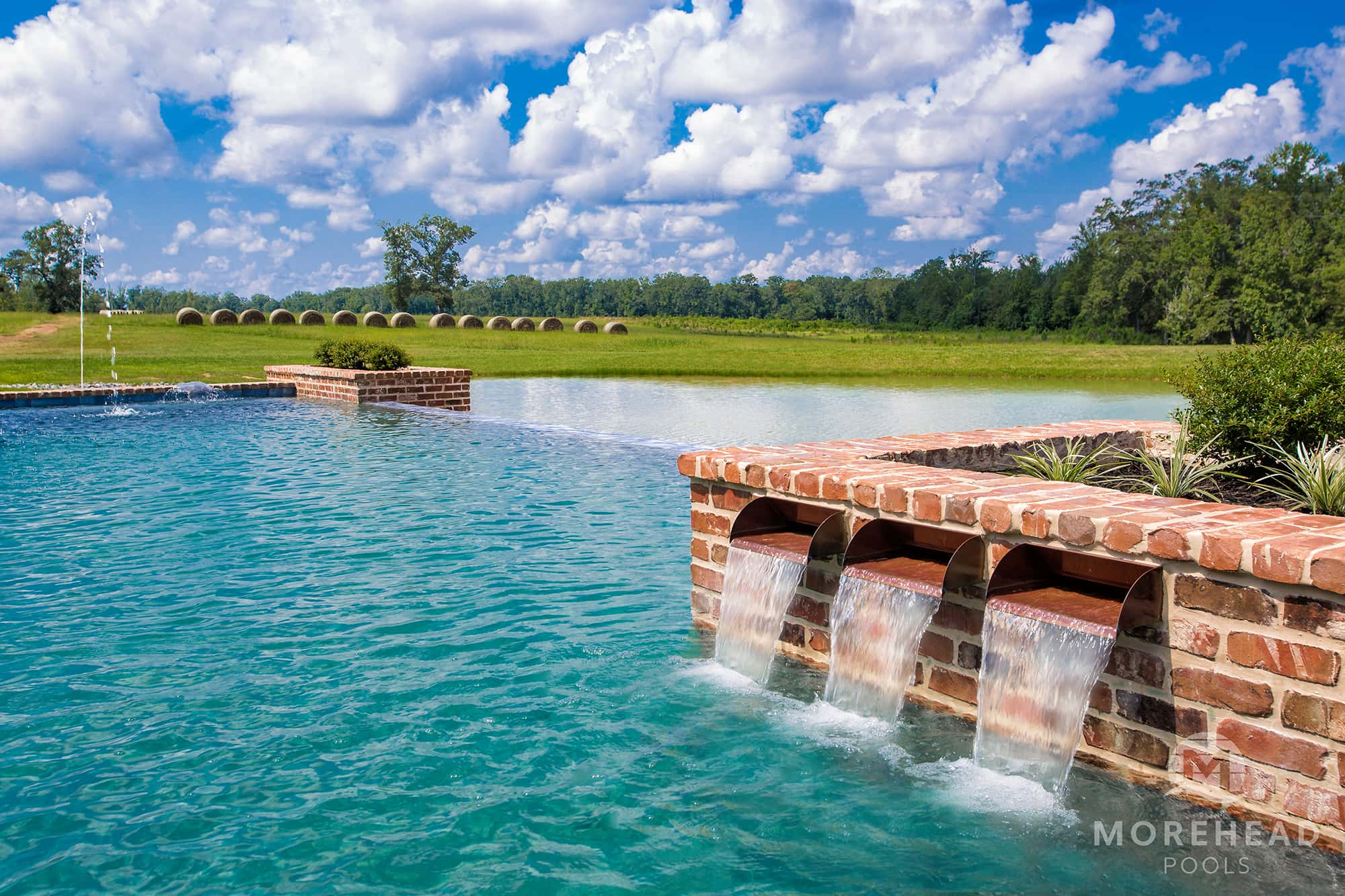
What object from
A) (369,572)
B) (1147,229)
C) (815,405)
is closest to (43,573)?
(369,572)

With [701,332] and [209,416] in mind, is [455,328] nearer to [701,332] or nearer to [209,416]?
[701,332]

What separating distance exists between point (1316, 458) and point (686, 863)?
392cm

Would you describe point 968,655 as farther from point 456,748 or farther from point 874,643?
point 456,748

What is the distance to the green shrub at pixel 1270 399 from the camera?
19.6 feet

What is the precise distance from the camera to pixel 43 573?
7.09m

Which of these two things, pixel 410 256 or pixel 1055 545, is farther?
pixel 410 256

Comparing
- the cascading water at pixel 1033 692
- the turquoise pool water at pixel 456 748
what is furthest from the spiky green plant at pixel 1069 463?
the turquoise pool water at pixel 456 748

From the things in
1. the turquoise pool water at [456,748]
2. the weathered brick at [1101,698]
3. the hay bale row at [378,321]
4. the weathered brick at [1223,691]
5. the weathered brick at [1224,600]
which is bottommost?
the turquoise pool water at [456,748]

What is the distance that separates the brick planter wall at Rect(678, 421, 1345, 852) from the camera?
3.38 m

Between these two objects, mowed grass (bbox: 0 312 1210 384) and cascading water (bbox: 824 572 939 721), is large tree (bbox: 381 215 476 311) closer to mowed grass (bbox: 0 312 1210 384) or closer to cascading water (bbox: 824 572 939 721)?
mowed grass (bbox: 0 312 1210 384)

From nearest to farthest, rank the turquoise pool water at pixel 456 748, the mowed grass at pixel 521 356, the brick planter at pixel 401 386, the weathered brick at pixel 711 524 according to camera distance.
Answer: the turquoise pool water at pixel 456 748 < the weathered brick at pixel 711 524 < the brick planter at pixel 401 386 < the mowed grass at pixel 521 356

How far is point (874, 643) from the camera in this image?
15.7 feet

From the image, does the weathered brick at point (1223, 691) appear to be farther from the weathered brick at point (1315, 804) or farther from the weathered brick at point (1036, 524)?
the weathered brick at point (1036, 524)

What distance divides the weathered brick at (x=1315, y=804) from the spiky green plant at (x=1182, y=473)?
6.38 feet
